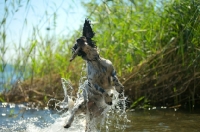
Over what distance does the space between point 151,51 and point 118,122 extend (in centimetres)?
172

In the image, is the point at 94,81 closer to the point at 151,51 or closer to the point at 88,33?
the point at 88,33

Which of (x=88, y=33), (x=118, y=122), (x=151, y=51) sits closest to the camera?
(x=88, y=33)

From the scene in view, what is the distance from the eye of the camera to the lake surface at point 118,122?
5.17 metres

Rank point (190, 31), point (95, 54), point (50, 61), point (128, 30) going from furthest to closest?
point (50, 61) → point (128, 30) → point (190, 31) → point (95, 54)

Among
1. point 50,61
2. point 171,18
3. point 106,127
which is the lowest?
point 106,127

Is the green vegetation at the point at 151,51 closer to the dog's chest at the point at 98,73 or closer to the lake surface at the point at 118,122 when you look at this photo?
the lake surface at the point at 118,122

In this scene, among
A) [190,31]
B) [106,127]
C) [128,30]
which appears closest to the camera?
[106,127]

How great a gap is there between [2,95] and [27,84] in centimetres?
61

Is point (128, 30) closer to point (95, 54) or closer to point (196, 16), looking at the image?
point (196, 16)

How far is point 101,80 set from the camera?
409 centimetres

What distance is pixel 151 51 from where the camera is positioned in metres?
6.93

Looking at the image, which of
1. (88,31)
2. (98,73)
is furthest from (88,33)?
(98,73)

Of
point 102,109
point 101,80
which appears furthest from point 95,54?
point 102,109

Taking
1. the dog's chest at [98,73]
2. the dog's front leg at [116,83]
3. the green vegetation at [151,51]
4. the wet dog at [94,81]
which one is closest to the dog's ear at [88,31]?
the wet dog at [94,81]
